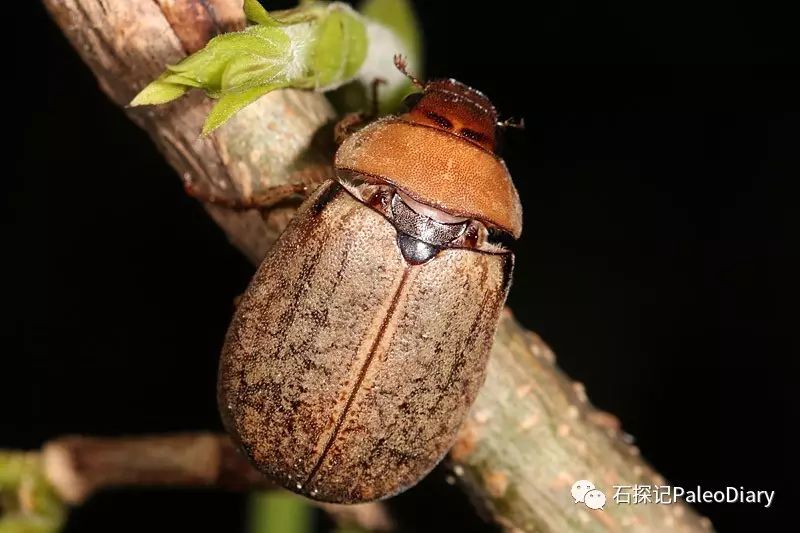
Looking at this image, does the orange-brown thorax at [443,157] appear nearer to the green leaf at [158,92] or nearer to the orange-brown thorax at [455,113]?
the orange-brown thorax at [455,113]

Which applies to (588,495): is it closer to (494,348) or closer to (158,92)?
(494,348)

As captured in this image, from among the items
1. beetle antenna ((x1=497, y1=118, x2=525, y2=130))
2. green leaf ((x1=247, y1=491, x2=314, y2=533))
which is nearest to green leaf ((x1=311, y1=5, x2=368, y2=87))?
beetle antenna ((x1=497, y1=118, x2=525, y2=130))

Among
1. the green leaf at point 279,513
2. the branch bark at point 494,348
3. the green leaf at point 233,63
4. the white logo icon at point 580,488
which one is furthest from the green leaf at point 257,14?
the green leaf at point 279,513

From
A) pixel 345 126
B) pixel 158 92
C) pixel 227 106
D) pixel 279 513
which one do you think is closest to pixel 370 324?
pixel 345 126

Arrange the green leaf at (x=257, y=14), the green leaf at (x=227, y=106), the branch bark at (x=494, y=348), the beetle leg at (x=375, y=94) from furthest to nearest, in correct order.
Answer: the beetle leg at (x=375, y=94), the branch bark at (x=494, y=348), the green leaf at (x=257, y=14), the green leaf at (x=227, y=106)

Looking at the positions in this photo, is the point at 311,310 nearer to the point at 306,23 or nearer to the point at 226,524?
the point at 306,23

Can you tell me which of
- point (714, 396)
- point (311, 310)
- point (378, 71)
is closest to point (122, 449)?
point (311, 310)
